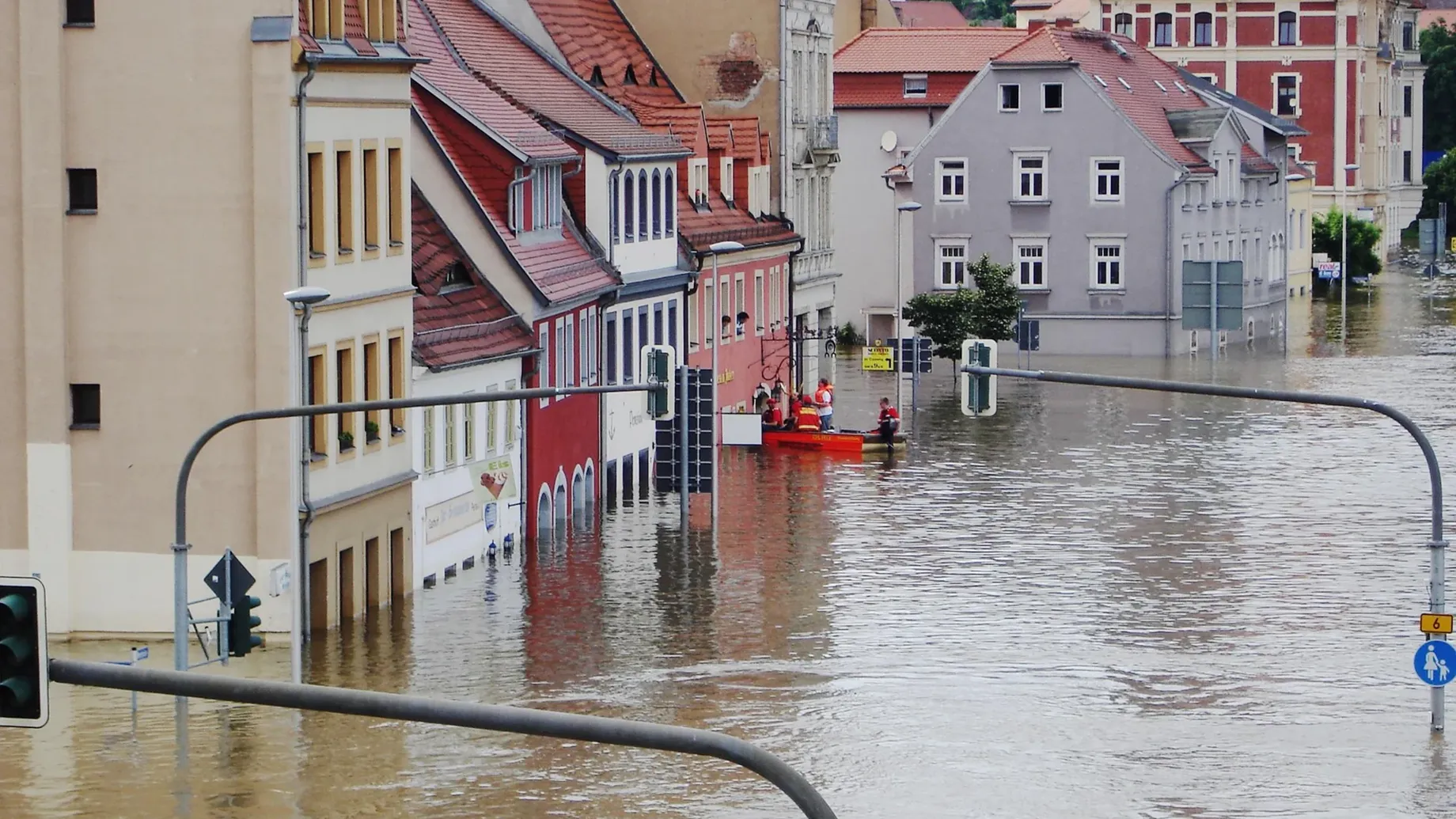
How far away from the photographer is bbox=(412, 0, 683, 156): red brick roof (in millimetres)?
56125

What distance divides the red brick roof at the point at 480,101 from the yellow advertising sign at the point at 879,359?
25.3 m

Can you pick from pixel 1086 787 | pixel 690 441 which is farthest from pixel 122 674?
pixel 690 441

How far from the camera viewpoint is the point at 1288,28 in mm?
138750

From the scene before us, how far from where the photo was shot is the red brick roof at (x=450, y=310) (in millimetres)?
44562

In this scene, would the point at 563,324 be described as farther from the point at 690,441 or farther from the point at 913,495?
the point at 913,495

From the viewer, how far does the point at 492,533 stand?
4706cm

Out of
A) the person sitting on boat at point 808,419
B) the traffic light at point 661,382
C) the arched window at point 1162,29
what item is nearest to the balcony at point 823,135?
the person sitting on boat at point 808,419

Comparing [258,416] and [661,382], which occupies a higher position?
[661,382]

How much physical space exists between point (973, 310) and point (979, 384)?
52.7 m

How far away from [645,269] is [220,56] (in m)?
Answer: 23.0

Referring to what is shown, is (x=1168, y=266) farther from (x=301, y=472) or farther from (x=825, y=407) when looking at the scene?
(x=301, y=472)

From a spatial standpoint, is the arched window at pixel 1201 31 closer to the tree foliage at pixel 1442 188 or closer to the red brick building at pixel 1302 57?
the red brick building at pixel 1302 57

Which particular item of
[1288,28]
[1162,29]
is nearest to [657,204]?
[1162,29]

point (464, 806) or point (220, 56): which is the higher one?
point (220, 56)
